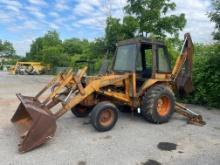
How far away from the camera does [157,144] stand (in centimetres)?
521

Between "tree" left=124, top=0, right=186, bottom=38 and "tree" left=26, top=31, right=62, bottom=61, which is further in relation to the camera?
"tree" left=26, top=31, right=62, bottom=61

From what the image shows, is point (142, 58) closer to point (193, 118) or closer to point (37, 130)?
point (193, 118)

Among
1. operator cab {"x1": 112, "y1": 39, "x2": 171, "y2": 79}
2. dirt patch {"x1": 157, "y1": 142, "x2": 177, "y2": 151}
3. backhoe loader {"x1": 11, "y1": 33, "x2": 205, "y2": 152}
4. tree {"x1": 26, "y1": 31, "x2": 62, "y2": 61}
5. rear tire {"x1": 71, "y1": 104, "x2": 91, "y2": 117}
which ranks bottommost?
dirt patch {"x1": 157, "y1": 142, "x2": 177, "y2": 151}

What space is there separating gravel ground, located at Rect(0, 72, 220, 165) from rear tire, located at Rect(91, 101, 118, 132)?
0.15 metres

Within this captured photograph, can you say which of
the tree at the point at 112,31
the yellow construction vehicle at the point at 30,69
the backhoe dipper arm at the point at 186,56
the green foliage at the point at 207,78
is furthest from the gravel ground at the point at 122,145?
the yellow construction vehicle at the point at 30,69

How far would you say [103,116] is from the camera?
19.4ft

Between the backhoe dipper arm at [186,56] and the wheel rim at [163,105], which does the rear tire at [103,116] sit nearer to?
the wheel rim at [163,105]

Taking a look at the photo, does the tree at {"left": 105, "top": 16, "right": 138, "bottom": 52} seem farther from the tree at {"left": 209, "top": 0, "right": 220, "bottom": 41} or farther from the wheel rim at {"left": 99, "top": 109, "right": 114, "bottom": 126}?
the wheel rim at {"left": 99, "top": 109, "right": 114, "bottom": 126}

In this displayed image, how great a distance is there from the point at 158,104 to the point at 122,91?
980 mm

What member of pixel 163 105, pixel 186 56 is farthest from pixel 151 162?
pixel 186 56

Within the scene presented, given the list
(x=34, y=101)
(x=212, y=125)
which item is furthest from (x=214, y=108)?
(x=34, y=101)

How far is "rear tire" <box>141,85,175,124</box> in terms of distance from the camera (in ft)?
21.3

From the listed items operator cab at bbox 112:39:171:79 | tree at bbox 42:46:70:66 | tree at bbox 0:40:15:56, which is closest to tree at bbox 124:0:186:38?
operator cab at bbox 112:39:171:79

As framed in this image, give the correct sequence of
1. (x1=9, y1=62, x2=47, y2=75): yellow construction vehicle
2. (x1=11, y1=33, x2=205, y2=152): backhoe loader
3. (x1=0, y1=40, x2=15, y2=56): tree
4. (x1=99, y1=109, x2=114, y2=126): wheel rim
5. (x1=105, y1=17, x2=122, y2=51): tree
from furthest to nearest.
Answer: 1. (x1=0, y1=40, x2=15, y2=56): tree
2. (x1=9, y1=62, x2=47, y2=75): yellow construction vehicle
3. (x1=105, y1=17, x2=122, y2=51): tree
4. (x1=99, y1=109, x2=114, y2=126): wheel rim
5. (x1=11, y1=33, x2=205, y2=152): backhoe loader
